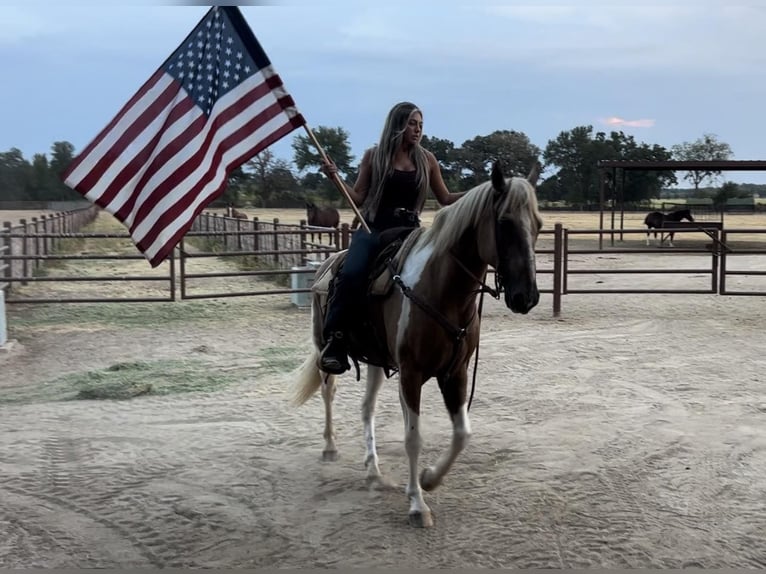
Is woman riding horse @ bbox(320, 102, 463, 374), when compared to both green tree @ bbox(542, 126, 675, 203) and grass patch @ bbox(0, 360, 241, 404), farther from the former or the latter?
green tree @ bbox(542, 126, 675, 203)

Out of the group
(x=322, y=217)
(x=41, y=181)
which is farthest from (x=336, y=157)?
(x=41, y=181)

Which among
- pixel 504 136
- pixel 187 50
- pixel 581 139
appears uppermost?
pixel 581 139

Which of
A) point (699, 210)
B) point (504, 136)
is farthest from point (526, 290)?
point (699, 210)

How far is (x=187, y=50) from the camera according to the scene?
143 inches

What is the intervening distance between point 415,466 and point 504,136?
33.8ft

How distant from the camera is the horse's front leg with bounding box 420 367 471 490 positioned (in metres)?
3.39

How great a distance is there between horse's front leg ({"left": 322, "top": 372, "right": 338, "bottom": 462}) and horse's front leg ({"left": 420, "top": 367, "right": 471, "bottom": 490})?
0.99 meters

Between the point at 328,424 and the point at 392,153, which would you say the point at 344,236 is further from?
the point at 392,153

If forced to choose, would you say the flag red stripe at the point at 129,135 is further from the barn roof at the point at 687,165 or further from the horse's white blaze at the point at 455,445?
the barn roof at the point at 687,165

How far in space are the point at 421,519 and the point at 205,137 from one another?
2260mm

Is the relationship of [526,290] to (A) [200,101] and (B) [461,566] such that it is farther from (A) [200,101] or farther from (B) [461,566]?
(A) [200,101]

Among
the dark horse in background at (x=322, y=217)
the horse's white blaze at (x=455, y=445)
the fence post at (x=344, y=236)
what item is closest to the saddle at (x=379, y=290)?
the horse's white blaze at (x=455, y=445)

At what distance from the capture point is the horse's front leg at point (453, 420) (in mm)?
3389

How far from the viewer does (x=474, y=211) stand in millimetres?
3172
